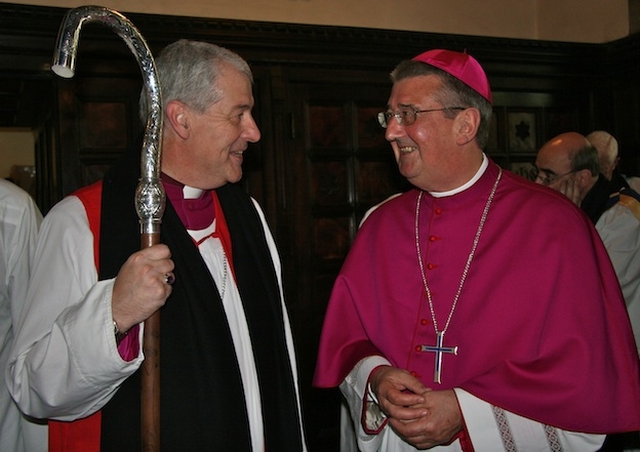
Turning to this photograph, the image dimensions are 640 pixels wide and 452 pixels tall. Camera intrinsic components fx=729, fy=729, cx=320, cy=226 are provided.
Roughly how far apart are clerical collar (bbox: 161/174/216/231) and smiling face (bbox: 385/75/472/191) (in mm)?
755

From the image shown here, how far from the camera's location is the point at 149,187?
196 centimetres

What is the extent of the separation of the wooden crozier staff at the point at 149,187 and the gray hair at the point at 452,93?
3.90 ft

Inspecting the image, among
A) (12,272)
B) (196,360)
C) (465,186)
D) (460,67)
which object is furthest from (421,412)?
(12,272)

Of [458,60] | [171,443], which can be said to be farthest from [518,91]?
[171,443]

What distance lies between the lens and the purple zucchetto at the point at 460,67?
111 inches

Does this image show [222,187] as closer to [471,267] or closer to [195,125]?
[195,125]

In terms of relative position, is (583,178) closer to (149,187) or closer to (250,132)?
(250,132)

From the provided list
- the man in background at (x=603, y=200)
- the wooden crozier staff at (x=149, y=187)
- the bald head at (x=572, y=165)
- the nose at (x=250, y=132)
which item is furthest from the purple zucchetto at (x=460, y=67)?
the bald head at (x=572, y=165)

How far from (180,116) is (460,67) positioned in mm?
1100

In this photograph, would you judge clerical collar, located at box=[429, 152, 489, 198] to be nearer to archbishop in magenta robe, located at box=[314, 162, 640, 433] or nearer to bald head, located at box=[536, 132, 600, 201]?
archbishop in magenta robe, located at box=[314, 162, 640, 433]

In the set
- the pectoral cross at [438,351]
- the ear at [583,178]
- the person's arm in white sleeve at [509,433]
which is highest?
the ear at [583,178]

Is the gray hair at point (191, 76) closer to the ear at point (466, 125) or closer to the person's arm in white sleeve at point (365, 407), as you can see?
the ear at point (466, 125)

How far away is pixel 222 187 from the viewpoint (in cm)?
281

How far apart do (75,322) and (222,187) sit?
0.94 metres
